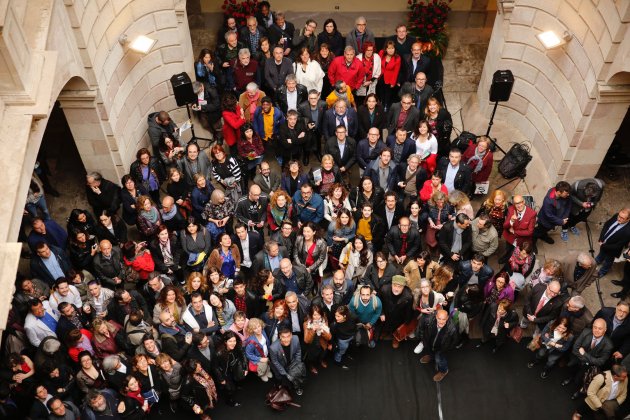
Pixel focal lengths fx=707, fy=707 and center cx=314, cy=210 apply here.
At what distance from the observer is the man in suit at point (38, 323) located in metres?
9.05

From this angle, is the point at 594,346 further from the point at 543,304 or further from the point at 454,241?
the point at 454,241

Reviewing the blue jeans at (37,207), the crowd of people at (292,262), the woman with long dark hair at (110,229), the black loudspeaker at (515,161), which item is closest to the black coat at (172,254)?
the crowd of people at (292,262)

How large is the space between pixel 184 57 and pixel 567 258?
7333 millimetres

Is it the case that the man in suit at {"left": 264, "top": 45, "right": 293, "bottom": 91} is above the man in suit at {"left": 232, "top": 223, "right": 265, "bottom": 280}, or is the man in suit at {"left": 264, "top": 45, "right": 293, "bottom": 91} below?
above

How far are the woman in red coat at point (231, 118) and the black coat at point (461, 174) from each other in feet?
11.1

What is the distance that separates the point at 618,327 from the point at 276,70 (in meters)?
6.87

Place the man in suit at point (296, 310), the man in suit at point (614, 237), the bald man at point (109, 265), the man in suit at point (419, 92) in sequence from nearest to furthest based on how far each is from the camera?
the man in suit at point (296, 310)
the bald man at point (109, 265)
the man in suit at point (614, 237)
the man in suit at point (419, 92)

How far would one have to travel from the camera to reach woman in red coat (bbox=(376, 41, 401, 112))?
12.4 metres

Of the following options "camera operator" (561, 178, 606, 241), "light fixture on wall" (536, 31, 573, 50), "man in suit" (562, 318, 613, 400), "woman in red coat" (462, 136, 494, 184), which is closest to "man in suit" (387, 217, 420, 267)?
"woman in red coat" (462, 136, 494, 184)

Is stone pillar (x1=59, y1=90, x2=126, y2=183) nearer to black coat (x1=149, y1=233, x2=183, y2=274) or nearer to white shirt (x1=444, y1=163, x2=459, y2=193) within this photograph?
black coat (x1=149, y1=233, x2=183, y2=274)

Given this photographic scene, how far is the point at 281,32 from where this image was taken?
514 inches

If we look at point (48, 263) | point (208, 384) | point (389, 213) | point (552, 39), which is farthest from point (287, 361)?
point (552, 39)

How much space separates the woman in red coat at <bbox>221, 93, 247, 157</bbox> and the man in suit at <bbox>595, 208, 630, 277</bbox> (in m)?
6.01

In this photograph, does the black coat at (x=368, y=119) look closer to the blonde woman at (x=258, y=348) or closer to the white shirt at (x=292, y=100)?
the white shirt at (x=292, y=100)
